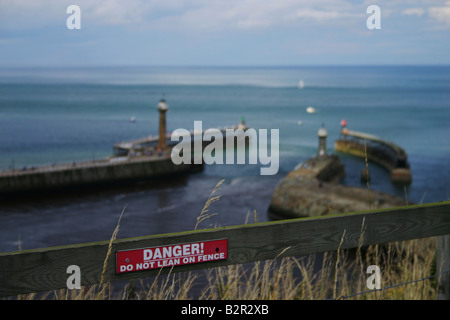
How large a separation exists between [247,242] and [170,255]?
0.38 meters

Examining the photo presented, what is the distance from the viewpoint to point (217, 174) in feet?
145

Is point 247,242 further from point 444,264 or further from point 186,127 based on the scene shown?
point 186,127

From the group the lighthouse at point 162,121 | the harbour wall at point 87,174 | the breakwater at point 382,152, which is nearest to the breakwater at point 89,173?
the harbour wall at point 87,174

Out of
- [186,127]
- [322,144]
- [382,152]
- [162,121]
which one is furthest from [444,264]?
[186,127]

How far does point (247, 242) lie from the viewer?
8.82 ft

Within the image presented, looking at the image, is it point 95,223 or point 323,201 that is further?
point 95,223

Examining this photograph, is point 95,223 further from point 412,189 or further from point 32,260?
point 32,260

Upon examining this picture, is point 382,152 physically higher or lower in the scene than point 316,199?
lower

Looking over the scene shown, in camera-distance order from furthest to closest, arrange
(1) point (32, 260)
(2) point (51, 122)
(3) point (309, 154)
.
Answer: (2) point (51, 122) → (3) point (309, 154) → (1) point (32, 260)

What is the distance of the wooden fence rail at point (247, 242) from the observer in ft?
7.66

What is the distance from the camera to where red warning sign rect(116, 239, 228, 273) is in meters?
2.49

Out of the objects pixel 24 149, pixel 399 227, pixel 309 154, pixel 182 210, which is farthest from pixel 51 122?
pixel 399 227

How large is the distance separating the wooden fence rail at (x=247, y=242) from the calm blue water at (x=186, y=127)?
6694 mm
